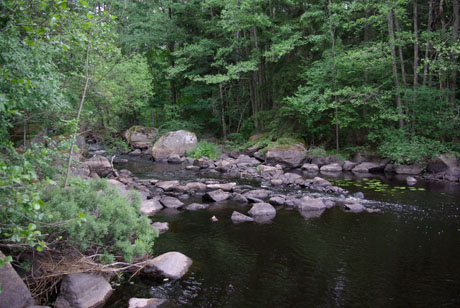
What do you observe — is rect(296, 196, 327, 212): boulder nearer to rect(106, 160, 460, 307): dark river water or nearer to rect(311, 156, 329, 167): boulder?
rect(106, 160, 460, 307): dark river water

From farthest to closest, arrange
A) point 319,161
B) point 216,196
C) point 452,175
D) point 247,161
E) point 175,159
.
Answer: point 175,159 < point 247,161 < point 319,161 < point 452,175 < point 216,196

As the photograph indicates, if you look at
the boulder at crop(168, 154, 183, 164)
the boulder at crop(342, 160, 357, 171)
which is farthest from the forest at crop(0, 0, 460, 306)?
the boulder at crop(168, 154, 183, 164)

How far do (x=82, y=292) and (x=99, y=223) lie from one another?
1.05 m

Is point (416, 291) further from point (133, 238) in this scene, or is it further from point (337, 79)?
point (337, 79)

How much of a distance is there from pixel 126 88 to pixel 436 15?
1730cm

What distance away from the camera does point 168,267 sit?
6.29 m

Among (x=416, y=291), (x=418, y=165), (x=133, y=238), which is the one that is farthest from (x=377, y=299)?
(x=418, y=165)

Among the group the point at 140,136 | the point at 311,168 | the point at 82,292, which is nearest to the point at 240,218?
the point at 82,292

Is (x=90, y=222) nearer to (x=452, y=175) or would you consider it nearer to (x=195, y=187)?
(x=195, y=187)

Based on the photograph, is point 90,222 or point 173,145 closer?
point 90,222

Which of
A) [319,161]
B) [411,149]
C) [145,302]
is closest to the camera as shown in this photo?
[145,302]

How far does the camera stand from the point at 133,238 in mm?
6426

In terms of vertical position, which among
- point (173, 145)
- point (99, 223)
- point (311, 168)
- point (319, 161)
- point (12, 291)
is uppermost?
point (99, 223)

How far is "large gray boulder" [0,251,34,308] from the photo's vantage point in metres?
4.55
